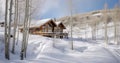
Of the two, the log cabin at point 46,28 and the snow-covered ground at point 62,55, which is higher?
the log cabin at point 46,28

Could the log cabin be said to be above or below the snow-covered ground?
above

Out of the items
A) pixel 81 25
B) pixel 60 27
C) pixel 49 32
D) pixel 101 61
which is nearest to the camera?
pixel 101 61

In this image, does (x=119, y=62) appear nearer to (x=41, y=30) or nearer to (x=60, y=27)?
(x=41, y=30)

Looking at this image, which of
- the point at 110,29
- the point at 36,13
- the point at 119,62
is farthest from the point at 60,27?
the point at 110,29

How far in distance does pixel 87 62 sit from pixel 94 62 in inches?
28.8

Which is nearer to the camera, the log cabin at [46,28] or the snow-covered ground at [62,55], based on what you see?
the snow-covered ground at [62,55]

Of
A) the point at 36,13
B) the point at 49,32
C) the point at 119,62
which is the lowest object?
the point at 119,62

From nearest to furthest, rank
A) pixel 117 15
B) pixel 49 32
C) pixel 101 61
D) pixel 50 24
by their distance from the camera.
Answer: pixel 101 61 < pixel 49 32 < pixel 50 24 < pixel 117 15

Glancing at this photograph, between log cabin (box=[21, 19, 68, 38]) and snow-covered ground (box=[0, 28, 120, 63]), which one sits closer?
snow-covered ground (box=[0, 28, 120, 63])

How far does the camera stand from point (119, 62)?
63.1ft

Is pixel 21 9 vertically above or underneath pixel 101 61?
above

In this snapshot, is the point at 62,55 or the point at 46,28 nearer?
the point at 62,55

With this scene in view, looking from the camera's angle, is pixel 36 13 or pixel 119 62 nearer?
pixel 119 62

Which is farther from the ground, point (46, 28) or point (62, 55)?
point (46, 28)
